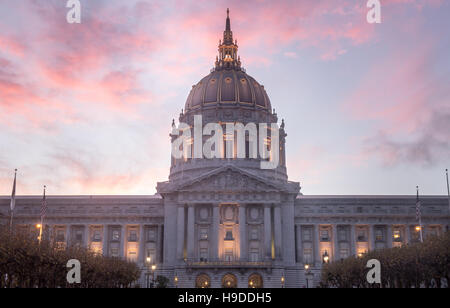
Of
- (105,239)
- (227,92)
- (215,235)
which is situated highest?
(227,92)

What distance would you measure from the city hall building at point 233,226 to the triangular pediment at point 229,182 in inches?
7.3

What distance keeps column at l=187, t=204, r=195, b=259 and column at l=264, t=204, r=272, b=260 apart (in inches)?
517

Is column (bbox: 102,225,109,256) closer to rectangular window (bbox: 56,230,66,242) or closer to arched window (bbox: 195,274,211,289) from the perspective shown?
rectangular window (bbox: 56,230,66,242)

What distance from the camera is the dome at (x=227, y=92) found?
147 metres

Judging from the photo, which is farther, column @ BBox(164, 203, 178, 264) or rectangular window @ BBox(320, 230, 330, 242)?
rectangular window @ BBox(320, 230, 330, 242)

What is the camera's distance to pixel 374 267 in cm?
7156

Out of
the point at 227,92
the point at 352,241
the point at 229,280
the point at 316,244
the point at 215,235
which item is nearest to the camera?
the point at 229,280

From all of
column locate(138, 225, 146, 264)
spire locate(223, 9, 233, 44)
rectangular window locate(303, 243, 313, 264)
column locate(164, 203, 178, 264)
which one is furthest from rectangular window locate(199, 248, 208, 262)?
spire locate(223, 9, 233, 44)

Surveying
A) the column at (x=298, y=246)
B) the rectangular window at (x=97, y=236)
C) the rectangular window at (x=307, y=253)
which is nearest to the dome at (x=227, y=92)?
the column at (x=298, y=246)

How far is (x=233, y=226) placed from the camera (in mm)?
112188

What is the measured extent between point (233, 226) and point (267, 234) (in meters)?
7.08

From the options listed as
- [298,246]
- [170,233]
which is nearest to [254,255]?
[298,246]

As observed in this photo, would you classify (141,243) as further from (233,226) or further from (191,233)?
(233,226)

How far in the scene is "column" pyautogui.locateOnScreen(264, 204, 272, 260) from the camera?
107m
